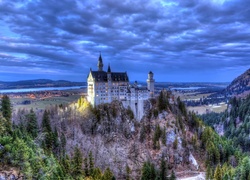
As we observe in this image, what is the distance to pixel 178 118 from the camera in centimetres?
10325

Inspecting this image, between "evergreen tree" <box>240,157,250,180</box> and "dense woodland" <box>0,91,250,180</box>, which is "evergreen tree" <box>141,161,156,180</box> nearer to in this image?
"dense woodland" <box>0,91,250,180</box>

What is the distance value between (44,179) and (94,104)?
56.0 metres

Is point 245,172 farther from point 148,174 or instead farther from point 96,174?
A: point 96,174

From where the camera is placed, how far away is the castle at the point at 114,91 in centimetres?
9550

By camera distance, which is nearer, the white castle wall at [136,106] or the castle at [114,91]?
the castle at [114,91]

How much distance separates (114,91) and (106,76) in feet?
25.0

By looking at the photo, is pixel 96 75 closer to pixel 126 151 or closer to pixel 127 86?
pixel 127 86

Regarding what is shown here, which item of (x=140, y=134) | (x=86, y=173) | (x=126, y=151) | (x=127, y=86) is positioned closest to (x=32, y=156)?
(x=86, y=173)

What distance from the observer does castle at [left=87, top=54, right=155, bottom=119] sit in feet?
313

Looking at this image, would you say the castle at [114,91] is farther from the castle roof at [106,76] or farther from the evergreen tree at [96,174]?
the evergreen tree at [96,174]

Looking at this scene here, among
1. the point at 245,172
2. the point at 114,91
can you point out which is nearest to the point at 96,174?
the point at 245,172

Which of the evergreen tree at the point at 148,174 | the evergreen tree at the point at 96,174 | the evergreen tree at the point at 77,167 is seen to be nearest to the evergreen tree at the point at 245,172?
the evergreen tree at the point at 148,174

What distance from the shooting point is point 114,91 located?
3912 inches

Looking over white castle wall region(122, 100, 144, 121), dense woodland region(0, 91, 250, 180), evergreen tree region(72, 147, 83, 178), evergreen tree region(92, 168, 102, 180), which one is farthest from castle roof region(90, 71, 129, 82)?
evergreen tree region(92, 168, 102, 180)
